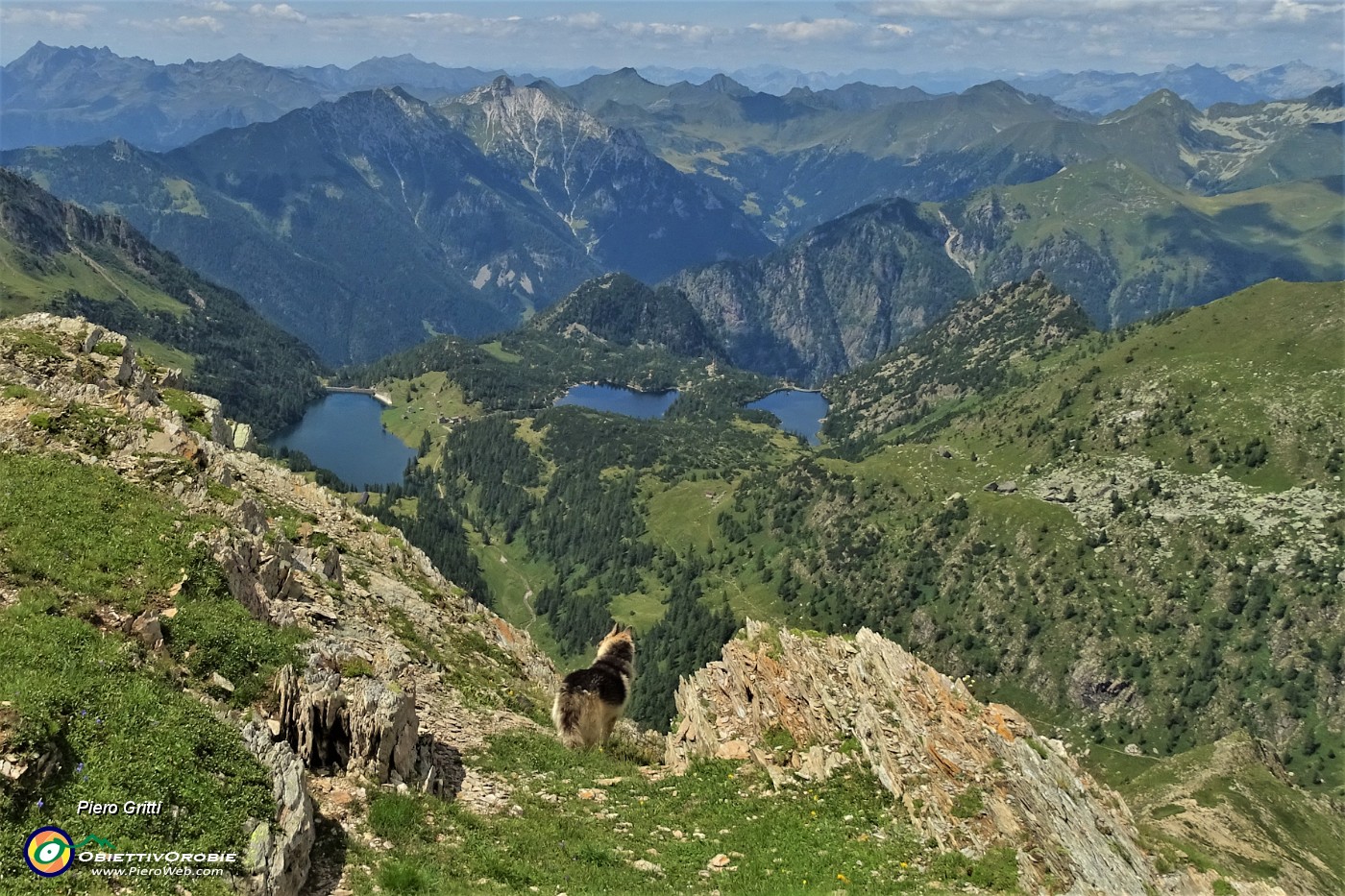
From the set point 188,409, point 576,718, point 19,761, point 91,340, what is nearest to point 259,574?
point 576,718

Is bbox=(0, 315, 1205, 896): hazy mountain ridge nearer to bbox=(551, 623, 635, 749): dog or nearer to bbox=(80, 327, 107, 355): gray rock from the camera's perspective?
bbox=(551, 623, 635, 749): dog

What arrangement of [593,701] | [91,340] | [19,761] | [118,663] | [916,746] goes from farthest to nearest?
[91,340], [593,701], [916,746], [118,663], [19,761]

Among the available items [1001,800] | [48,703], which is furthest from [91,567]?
[1001,800]

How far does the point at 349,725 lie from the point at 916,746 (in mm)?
22830

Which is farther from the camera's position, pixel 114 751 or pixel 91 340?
pixel 91 340

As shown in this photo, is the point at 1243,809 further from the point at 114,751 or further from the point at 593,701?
the point at 114,751

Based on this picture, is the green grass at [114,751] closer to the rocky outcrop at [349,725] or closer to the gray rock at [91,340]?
the rocky outcrop at [349,725]

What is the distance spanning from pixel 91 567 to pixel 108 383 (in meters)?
25.2

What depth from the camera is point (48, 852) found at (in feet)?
55.6

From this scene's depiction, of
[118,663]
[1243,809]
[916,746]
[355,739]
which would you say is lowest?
[1243,809]

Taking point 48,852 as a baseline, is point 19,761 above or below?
above

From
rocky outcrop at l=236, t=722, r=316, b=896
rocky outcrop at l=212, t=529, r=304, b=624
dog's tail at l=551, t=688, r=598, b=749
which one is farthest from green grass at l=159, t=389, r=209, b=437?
rocky outcrop at l=236, t=722, r=316, b=896

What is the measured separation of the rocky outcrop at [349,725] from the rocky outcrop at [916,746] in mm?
14323

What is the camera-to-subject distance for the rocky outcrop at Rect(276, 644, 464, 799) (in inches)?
1017
